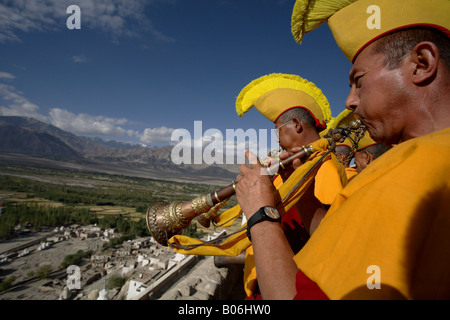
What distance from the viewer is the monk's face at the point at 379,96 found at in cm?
113

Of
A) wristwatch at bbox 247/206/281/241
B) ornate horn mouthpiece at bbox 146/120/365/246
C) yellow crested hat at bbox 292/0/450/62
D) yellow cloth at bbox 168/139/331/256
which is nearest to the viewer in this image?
yellow crested hat at bbox 292/0/450/62

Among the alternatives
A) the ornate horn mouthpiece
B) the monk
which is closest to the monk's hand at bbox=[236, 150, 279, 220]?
the monk

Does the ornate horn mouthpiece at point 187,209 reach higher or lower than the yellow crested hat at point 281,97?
lower

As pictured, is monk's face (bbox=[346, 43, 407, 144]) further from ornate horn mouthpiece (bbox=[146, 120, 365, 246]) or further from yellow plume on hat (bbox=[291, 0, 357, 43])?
ornate horn mouthpiece (bbox=[146, 120, 365, 246])

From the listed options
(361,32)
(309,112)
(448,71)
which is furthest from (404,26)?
(309,112)

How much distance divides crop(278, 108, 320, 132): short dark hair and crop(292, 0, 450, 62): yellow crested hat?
1.28m

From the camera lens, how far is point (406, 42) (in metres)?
→ 1.17

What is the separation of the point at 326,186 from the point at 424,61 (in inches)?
50.1

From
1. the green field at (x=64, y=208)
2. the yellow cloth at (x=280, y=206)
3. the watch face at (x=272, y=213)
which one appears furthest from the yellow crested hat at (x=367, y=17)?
the green field at (x=64, y=208)

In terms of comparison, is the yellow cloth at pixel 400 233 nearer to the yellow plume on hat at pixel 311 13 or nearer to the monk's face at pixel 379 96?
the monk's face at pixel 379 96

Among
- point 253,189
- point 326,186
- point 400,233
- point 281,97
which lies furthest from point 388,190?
point 281,97

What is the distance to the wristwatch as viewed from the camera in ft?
4.29

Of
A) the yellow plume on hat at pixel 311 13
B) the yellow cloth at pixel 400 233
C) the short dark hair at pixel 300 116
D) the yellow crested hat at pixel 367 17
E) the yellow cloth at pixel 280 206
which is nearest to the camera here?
the yellow cloth at pixel 400 233

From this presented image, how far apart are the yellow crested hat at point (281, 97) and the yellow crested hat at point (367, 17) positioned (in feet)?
4.31
